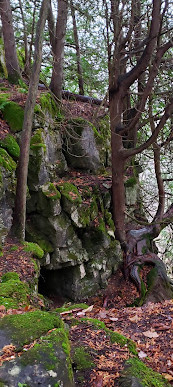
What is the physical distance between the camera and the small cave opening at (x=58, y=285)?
7.81 m

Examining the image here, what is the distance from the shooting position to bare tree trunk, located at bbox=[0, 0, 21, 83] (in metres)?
7.83

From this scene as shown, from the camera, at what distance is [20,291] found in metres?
4.12

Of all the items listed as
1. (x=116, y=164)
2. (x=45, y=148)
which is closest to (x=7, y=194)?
(x=45, y=148)

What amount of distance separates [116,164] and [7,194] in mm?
3770

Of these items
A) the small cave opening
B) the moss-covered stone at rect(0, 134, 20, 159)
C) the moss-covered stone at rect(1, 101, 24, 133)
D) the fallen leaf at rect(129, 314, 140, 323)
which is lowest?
the small cave opening

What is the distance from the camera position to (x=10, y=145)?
21.3 feet

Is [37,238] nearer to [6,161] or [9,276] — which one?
[6,161]

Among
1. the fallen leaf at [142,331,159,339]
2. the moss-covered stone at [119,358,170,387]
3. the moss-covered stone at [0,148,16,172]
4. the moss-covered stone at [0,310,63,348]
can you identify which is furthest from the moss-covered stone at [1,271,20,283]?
the moss-covered stone at [119,358,170,387]

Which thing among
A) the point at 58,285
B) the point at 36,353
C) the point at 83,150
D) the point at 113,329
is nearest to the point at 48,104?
the point at 83,150

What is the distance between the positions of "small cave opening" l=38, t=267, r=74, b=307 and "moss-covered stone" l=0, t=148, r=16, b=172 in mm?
3188

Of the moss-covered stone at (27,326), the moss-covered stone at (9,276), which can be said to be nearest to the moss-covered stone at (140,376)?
the moss-covered stone at (27,326)

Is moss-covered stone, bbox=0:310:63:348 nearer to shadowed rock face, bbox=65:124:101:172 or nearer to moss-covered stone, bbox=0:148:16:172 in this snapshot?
moss-covered stone, bbox=0:148:16:172

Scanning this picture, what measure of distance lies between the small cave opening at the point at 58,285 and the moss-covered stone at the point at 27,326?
5.43 m

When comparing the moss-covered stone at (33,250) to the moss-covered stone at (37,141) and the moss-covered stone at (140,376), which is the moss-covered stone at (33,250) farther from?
the moss-covered stone at (140,376)
